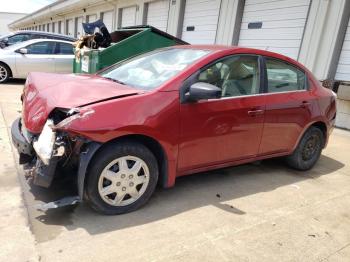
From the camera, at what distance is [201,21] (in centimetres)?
1121

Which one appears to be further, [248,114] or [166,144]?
[248,114]

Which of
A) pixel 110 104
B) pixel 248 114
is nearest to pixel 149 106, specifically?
pixel 110 104

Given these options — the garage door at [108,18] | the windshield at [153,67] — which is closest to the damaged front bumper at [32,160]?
the windshield at [153,67]

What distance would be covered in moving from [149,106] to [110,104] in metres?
0.34

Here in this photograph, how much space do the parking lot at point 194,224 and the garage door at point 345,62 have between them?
399 centimetres

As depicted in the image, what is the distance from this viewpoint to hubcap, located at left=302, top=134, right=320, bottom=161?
4.45 metres

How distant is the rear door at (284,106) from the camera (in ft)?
12.6

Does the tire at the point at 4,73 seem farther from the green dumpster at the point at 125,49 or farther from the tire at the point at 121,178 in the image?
the tire at the point at 121,178

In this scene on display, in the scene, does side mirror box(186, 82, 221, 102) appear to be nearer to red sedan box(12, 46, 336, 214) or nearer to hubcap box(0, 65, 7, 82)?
red sedan box(12, 46, 336, 214)

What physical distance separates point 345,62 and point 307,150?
3753 mm

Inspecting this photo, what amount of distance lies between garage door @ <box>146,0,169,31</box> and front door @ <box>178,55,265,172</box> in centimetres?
1027

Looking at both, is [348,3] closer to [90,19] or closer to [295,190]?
[295,190]

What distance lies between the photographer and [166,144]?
3.05 meters

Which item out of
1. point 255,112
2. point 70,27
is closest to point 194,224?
point 255,112
